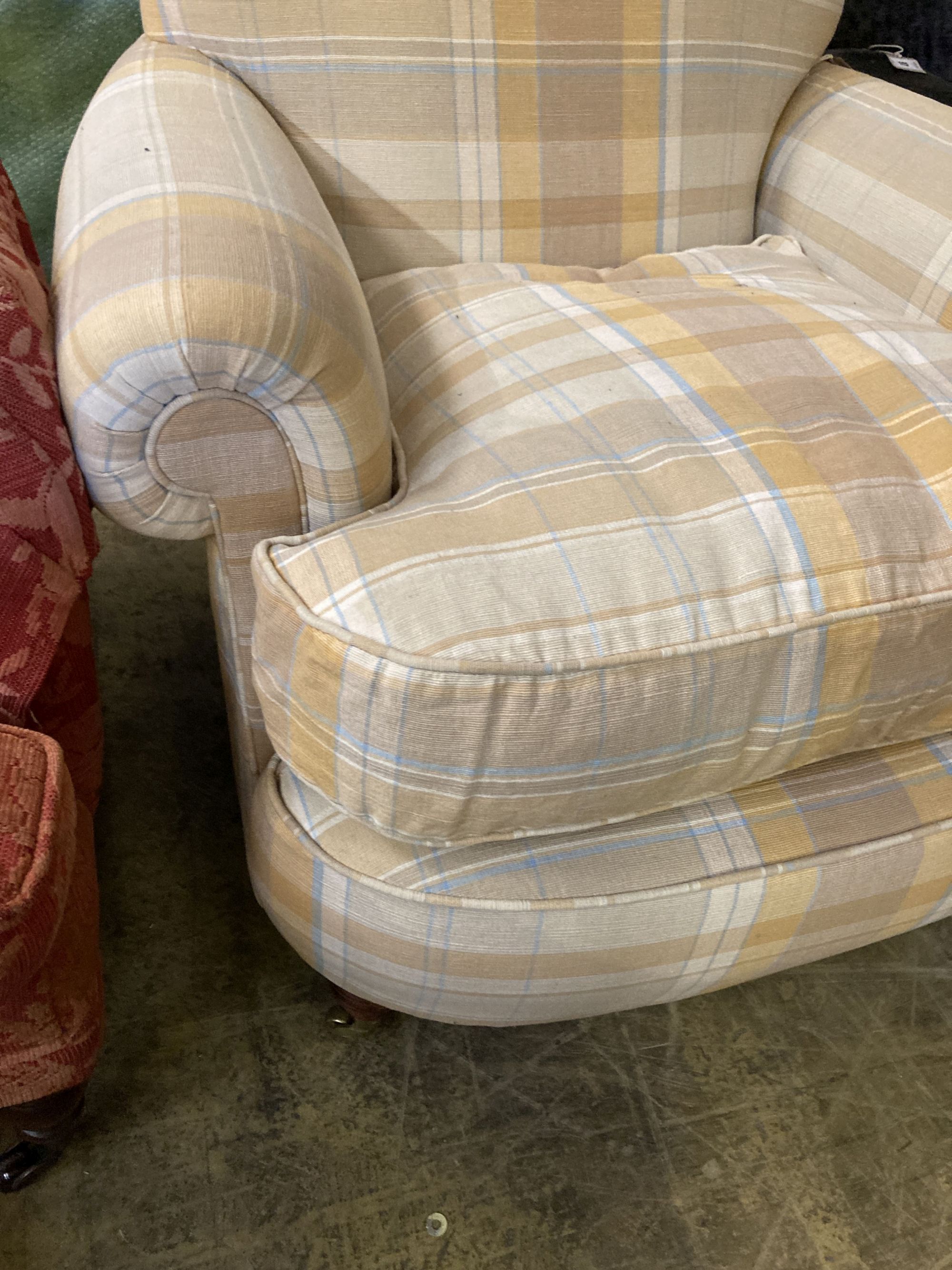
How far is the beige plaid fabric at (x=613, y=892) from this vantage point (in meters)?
0.73

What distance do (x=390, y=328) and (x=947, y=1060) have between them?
86cm

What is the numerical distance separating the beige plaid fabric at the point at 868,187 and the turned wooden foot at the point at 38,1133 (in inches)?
41.9

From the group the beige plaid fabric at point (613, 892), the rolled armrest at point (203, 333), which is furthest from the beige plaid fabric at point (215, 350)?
the beige plaid fabric at point (613, 892)

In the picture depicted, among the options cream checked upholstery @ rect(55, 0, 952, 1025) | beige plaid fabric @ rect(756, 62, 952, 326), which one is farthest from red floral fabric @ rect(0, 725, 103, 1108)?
beige plaid fabric @ rect(756, 62, 952, 326)

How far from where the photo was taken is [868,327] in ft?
2.98

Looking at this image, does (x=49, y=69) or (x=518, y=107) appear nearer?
(x=518, y=107)

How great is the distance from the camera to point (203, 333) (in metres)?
0.61

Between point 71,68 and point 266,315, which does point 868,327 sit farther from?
point 71,68

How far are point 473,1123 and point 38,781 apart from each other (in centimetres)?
49

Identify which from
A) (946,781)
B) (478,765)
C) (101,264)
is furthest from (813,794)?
(101,264)

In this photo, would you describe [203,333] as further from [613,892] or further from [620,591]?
[613,892]

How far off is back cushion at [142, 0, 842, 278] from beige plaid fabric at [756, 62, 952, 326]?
0.15ft

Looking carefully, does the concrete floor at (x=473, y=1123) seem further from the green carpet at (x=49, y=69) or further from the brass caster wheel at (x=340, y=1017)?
the green carpet at (x=49, y=69)

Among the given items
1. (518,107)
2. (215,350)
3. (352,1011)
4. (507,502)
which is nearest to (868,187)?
(518,107)
